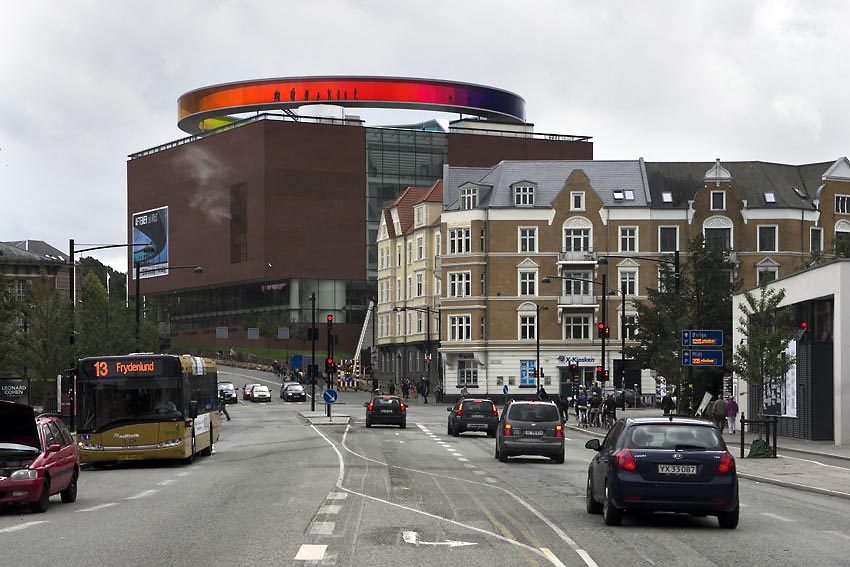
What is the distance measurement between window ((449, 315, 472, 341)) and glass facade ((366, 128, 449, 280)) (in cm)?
3856

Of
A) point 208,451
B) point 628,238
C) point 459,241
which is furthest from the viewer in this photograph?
point 459,241

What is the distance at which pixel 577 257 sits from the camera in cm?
9831

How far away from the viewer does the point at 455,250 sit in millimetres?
100438

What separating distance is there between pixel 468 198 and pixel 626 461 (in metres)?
83.0

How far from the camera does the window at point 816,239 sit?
322 ft

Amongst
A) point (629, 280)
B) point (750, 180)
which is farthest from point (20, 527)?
point (750, 180)

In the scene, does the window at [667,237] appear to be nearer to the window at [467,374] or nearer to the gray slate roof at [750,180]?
the gray slate roof at [750,180]

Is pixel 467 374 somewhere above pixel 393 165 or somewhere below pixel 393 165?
below

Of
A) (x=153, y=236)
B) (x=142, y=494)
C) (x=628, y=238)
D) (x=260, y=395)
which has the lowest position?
(x=260, y=395)

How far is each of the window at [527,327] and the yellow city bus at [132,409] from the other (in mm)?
67317

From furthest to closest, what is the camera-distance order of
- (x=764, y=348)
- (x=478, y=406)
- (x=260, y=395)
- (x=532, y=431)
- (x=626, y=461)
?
1. (x=260, y=395)
2. (x=478, y=406)
3. (x=764, y=348)
4. (x=532, y=431)
5. (x=626, y=461)

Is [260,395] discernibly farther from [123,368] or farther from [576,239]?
[123,368]

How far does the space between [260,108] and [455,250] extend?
50.2 m

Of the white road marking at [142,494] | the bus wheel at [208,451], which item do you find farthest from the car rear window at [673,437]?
the bus wheel at [208,451]
